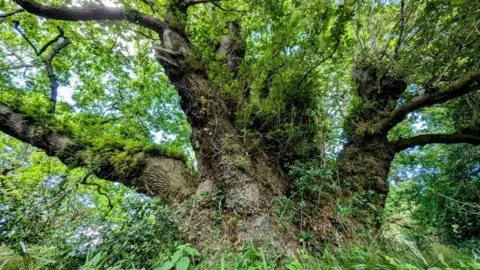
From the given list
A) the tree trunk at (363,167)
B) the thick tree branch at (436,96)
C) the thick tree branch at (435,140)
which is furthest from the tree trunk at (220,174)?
the thick tree branch at (435,140)

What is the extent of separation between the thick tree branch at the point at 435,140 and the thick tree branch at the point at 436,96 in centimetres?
42

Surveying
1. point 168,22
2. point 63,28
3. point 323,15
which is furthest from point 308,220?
point 63,28

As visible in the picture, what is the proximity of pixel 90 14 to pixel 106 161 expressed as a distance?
8.37 feet

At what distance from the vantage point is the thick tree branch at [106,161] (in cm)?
327

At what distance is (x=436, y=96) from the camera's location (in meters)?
3.18

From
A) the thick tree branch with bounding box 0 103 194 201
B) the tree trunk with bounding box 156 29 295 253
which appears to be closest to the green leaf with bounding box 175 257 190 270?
the tree trunk with bounding box 156 29 295 253

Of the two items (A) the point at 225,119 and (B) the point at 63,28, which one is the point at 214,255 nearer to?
(A) the point at 225,119

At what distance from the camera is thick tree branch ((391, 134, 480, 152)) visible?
3498 mm

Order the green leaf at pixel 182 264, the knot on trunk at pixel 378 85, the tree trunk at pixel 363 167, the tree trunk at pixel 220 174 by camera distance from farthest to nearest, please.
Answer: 1. the knot on trunk at pixel 378 85
2. the tree trunk at pixel 363 167
3. the tree trunk at pixel 220 174
4. the green leaf at pixel 182 264

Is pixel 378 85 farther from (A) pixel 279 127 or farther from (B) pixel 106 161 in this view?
(B) pixel 106 161

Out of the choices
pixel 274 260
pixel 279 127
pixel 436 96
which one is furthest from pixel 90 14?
pixel 436 96

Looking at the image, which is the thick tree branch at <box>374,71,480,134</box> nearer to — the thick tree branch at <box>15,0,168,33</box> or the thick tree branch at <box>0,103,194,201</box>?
the thick tree branch at <box>0,103,194,201</box>

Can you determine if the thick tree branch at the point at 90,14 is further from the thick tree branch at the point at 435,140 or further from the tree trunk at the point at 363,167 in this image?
the thick tree branch at the point at 435,140

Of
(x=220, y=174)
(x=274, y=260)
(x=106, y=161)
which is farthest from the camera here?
(x=106, y=161)
